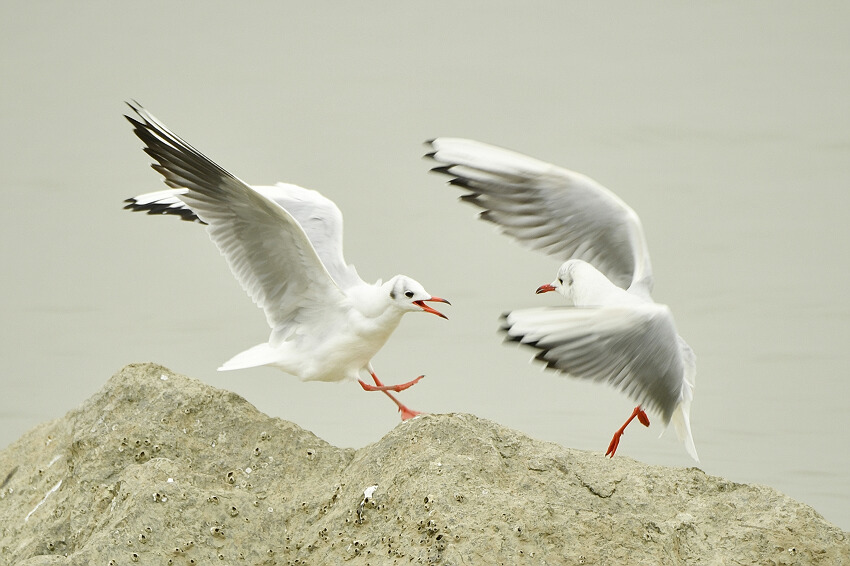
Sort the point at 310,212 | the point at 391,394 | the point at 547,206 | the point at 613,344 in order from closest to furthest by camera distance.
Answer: the point at 613,344
the point at 391,394
the point at 547,206
the point at 310,212

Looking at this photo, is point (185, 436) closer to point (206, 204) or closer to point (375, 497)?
point (375, 497)

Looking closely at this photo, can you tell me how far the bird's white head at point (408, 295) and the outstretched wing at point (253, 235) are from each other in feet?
0.81

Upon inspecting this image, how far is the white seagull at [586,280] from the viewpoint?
10.3 ft

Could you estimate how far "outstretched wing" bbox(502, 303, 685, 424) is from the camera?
3.05m

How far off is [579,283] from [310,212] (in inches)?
48.5

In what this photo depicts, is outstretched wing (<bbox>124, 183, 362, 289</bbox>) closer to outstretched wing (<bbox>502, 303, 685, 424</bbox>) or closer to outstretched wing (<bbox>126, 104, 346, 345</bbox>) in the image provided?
outstretched wing (<bbox>126, 104, 346, 345</bbox>)

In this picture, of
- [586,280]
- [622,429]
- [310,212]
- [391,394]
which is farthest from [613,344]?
[310,212]

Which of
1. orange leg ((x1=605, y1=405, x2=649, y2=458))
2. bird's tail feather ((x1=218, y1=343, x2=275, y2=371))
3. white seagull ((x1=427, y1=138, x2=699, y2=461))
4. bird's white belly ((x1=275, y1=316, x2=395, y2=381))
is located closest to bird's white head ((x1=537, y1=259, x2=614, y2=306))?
white seagull ((x1=427, y1=138, x2=699, y2=461))

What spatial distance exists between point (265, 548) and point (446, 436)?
21.8 inches

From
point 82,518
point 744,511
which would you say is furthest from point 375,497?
point 744,511

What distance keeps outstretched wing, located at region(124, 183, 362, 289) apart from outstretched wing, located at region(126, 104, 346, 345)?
A: 0.61 feet

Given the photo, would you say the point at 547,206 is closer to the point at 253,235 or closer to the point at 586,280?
the point at 586,280

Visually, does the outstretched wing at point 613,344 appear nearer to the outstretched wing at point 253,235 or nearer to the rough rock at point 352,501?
the rough rock at point 352,501

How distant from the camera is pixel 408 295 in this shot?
12.8ft
